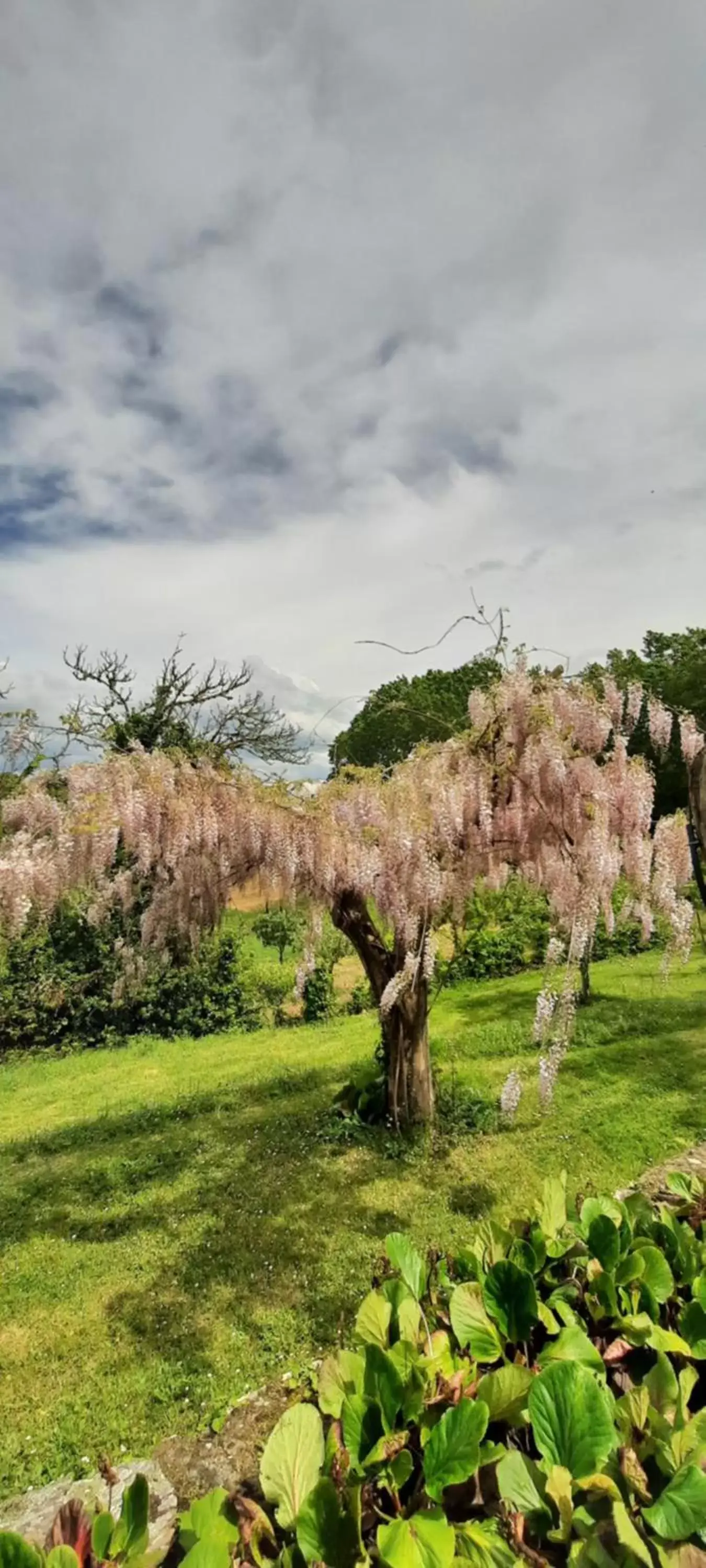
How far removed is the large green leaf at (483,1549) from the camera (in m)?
1.57

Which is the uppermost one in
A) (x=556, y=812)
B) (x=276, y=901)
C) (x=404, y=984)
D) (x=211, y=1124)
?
(x=556, y=812)

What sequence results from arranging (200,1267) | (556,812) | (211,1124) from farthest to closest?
(211,1124)
(556,812)
(200,1267)

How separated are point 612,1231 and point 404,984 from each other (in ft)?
10.1

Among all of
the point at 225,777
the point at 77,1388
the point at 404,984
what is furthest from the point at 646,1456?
the point at 225,777

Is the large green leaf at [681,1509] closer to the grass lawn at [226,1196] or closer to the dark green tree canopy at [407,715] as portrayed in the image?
the grass lawn at [226,1196]

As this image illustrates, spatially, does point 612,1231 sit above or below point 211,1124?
above

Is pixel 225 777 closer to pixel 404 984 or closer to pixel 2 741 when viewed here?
pixel 2 741

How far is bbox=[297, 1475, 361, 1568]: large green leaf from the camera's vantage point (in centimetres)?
161

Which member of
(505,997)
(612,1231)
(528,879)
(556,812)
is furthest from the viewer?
(505,997)

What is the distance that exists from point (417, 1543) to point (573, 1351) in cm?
93

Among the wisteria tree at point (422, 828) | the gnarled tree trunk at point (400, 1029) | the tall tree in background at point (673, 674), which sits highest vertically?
the tall tree in background at point (673, 674)

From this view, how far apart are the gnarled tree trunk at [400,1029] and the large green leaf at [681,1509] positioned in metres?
4.65

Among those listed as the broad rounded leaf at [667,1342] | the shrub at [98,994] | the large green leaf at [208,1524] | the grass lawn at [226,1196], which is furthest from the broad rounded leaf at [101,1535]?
the shrub at [98,994]

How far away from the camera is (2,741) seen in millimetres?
5379
